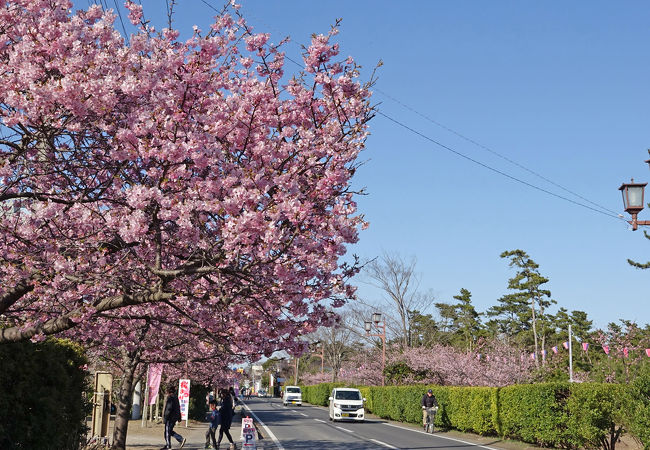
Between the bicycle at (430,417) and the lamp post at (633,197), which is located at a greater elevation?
the lamp post at (633,197)

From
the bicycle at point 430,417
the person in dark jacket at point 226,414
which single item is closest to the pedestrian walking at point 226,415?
the person in dark jacket at point 226,414

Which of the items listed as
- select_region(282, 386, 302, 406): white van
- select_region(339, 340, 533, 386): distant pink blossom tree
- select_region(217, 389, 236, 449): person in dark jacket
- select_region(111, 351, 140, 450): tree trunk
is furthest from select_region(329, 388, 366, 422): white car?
select_region(282, 386, 302, 406): white van

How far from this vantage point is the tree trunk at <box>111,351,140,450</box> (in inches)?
645

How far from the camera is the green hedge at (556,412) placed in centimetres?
1345

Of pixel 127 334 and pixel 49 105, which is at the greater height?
pixel 49 105

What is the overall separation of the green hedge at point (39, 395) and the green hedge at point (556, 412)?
1075 cm

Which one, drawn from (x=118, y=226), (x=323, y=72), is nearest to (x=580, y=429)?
(x=323, y=72)

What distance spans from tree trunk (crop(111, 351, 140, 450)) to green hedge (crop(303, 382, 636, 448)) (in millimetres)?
11402

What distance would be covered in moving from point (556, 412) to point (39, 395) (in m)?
14.1

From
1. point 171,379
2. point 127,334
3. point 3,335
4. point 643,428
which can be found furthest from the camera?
point 171,379

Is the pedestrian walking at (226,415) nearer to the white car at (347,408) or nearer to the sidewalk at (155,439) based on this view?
the sidewalk at (155,439)

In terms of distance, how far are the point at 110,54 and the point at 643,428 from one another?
11.7 metres

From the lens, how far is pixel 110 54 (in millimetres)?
7570

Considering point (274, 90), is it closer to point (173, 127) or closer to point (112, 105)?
point (173, 127)
